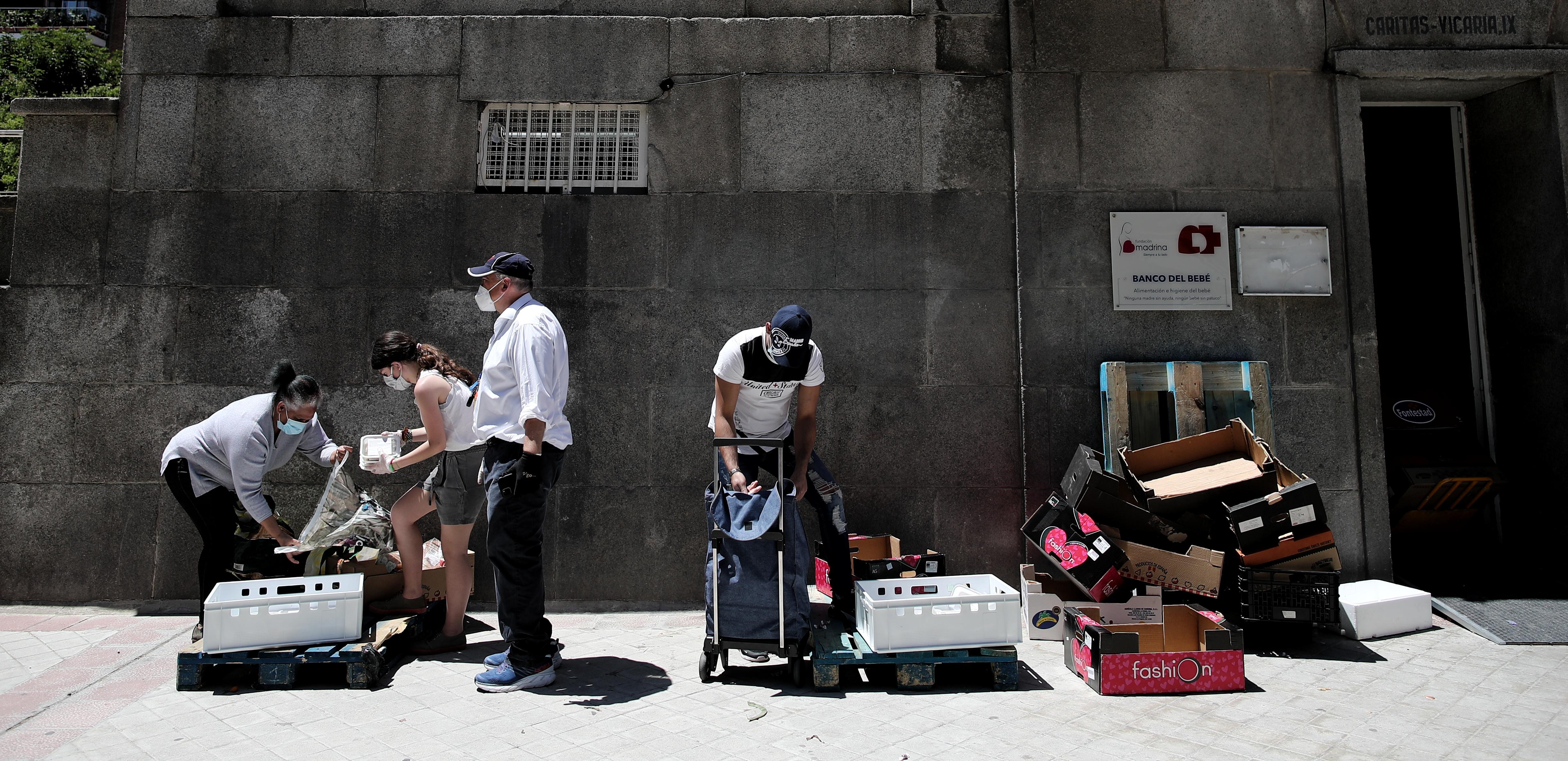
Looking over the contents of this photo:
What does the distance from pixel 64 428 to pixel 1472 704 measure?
8555 mm

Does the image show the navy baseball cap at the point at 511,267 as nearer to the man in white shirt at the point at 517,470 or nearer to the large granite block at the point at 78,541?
the man in white shirt at the point at 517,470

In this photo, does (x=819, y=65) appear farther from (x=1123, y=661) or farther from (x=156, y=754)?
(x=156, y=754)

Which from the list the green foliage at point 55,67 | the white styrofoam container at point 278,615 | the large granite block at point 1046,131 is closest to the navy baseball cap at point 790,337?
the white styrofoam container at point 278,615

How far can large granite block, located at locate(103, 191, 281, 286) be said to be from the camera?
594 cm

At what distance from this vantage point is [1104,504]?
4938 mm

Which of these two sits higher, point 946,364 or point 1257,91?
point 1257,91

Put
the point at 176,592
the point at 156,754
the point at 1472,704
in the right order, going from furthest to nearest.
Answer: the point at 176,592, the point at 1472,704, the point at 156,754

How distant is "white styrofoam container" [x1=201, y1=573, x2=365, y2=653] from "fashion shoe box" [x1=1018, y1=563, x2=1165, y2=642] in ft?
11.5

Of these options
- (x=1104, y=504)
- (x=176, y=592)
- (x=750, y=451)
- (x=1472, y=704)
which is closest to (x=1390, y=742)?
(x=1472, y=704)

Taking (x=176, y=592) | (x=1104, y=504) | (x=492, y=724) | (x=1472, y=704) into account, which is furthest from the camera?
(x=176, y=592)

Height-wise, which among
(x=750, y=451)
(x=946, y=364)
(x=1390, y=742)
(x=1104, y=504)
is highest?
(x=946, y=364)

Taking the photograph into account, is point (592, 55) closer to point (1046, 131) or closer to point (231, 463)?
point (1046, 131)

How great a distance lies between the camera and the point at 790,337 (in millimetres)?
4250

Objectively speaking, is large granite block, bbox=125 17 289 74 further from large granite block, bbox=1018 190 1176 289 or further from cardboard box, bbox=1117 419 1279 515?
cardboard box, bbox=1117 419 1279 515
